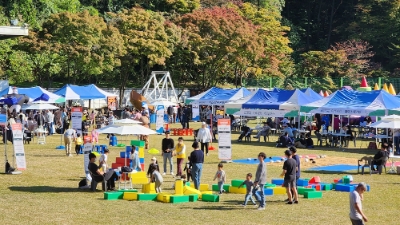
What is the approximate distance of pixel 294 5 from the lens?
93625 millimetres

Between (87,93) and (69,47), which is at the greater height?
(69,47)

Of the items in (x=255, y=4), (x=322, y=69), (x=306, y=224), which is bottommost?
(x=306, y=224)

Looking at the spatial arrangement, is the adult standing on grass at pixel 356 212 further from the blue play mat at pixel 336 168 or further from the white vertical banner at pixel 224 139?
the white vertical banner at pixel 224 139

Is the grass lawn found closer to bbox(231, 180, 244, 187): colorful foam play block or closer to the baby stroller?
bbox(231, 180, 244, 187): colorful foam play block

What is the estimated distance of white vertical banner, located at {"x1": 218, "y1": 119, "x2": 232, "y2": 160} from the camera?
2850 centimetres

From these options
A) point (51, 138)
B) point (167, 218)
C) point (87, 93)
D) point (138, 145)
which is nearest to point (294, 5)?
point (87, 93)

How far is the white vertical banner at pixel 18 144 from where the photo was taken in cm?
2475

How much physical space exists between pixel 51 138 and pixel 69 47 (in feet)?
49.9

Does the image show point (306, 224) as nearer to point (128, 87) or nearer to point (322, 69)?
point (128, 87)

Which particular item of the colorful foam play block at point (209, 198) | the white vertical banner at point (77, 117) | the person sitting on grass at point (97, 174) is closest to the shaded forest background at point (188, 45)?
the white vertical banner at point (77, 117)

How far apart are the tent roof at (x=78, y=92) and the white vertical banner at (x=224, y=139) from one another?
18752mm

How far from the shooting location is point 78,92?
46.9 meters

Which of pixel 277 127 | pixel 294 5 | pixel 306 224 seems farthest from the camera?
pixel 294 5

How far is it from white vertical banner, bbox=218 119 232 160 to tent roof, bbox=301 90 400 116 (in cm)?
1010
